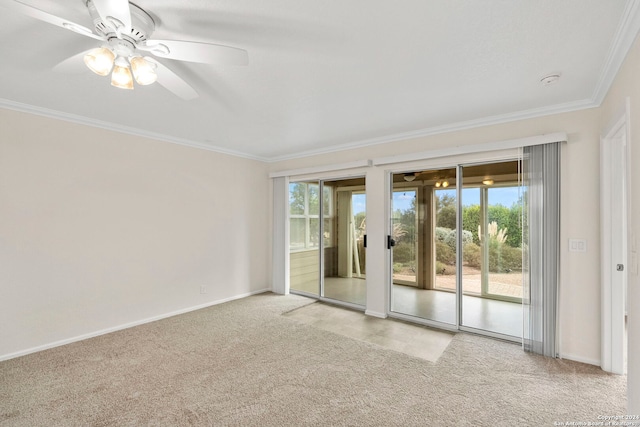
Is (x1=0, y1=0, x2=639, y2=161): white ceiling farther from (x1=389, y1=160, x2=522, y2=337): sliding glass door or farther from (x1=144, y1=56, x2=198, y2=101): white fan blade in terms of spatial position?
(x1=389, y1=160, x2=522, y2=337): sliding glass door

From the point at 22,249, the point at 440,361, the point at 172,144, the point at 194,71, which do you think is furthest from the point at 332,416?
the point at 172,144

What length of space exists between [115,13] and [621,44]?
2840 millimetres

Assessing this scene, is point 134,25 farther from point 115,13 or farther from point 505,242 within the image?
point 505,242

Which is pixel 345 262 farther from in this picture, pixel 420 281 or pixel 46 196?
pixel 46 196

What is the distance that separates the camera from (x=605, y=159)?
2.56 metres

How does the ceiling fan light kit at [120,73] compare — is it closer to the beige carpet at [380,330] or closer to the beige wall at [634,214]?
the beige wall at [634,214]

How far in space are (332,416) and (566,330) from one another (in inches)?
97.0

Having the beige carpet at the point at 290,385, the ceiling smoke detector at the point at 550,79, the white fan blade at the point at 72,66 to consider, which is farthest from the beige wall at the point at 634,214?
the white fan blade at the point at 72,66

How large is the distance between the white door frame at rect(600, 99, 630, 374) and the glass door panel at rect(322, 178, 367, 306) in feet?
8.61

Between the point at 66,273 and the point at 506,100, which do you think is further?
the point at 66,273

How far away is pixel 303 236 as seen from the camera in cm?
529

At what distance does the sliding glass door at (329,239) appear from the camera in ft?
15.1

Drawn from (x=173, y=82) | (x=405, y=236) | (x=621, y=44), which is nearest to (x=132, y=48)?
(x=173, y=82)

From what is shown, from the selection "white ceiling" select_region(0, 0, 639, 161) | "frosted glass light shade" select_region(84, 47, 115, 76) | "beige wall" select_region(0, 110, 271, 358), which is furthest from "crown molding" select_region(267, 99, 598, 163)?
"frosted glass light shade" select_region(84, 47, 115, 76)
